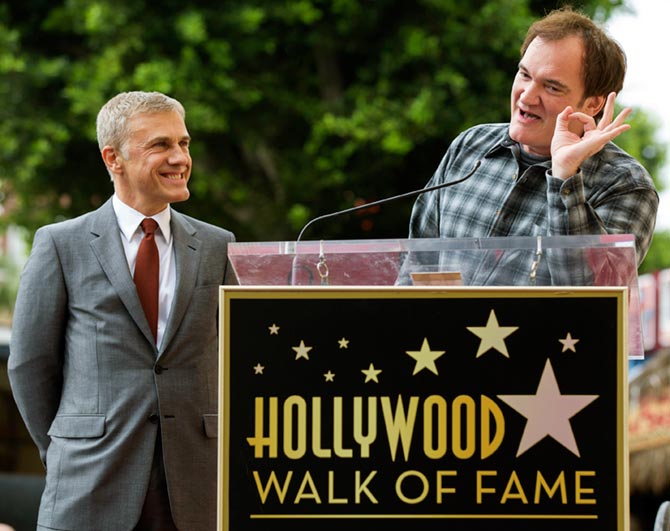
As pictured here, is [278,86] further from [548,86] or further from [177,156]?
[548,86]

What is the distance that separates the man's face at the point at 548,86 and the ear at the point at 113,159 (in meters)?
1.17

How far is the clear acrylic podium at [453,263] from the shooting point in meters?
2.09

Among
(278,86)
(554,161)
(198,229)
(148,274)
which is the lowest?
(148,274)

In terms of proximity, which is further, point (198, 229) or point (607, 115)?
point (198, 229)

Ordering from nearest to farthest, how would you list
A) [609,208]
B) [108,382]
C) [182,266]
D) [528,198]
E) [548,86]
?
1. [609,208]
2. [548,86]
3. [528,198]
4. [108,382]
5. [182,266]

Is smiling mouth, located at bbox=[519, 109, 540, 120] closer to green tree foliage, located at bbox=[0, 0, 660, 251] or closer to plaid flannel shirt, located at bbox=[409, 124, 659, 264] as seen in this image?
plaid flannel shirt, located at bbox=[409, 124, 659, 264]

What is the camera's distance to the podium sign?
6.70 feet

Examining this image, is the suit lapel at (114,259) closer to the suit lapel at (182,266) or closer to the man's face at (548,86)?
the suit lapel at (182,266)

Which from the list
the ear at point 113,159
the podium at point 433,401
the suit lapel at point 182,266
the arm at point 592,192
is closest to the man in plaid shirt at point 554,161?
the arm at point 592,192

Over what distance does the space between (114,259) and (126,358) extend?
27cm

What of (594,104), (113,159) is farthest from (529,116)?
(113,159)

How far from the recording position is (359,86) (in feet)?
24.8

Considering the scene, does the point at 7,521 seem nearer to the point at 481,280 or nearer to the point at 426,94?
the point at 426,94

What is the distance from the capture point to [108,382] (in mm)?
2920
